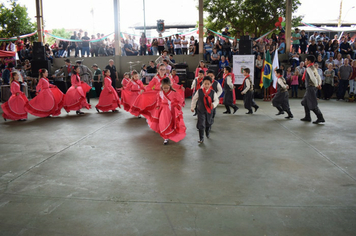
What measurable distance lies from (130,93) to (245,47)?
6308mm

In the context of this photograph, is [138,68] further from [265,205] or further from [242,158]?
[265,205]

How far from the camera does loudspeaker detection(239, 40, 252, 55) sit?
13.7 m

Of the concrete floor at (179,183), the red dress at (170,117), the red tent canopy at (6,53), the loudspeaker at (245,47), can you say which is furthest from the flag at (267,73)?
the red tent canopy at (6,53)

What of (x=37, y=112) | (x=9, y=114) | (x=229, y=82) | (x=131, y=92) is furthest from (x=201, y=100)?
(x=9, y=114)

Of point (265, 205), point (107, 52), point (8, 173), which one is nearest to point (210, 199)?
point (265, 205)

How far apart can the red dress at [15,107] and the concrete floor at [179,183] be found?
1627mm

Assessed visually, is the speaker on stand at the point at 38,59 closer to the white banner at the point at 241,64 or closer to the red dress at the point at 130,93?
the red dress at the point at 130,93

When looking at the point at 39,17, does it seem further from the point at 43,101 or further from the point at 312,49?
the point at 312,49

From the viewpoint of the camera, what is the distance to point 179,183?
4117 mm

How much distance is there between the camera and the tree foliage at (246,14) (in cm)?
2030

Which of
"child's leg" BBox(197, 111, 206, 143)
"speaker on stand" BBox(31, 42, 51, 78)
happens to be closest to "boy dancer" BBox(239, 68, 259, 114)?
"child's leg" BBox(197, 111, 206, 143)

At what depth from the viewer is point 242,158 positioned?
5.20 meters

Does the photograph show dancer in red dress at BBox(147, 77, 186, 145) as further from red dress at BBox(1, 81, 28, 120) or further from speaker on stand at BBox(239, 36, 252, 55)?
speaker on stand at BBox(239, 36, 252, 55)

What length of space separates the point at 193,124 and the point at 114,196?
4794 millimetres
